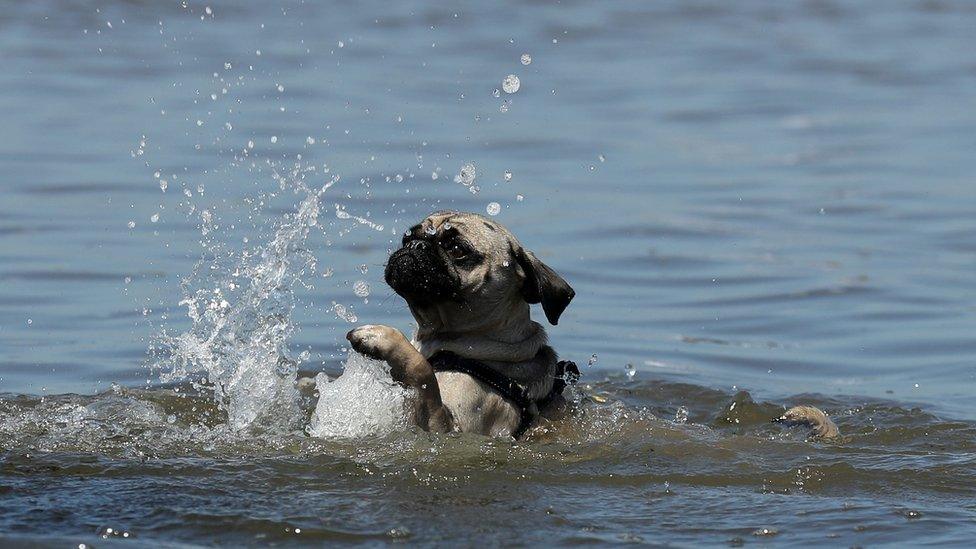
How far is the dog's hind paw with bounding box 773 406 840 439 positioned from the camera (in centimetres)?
840

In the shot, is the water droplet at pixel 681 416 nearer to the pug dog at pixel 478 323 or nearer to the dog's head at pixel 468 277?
the pug dog at pixel 478 323

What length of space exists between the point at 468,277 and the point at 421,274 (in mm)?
299

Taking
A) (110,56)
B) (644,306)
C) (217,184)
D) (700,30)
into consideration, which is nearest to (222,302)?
(644,306)

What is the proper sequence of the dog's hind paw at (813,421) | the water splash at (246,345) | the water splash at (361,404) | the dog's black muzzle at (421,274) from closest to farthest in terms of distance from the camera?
the water splash at (361,404), the dog's black muzzle at (421,274), the water splash at (246,345), the dog's hind paw at (813,421)

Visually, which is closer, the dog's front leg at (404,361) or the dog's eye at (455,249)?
the dog's front leg at (404,361)

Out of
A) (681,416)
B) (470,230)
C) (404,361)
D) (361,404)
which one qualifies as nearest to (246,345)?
(361,404)

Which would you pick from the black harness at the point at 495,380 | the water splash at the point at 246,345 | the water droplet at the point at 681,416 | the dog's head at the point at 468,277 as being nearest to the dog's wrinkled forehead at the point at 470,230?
the dog's head at the point at 468,277

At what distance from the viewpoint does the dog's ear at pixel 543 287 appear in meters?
7.91

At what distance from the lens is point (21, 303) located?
1114cm

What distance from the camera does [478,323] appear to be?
794cm

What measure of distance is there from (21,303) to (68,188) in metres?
3.21

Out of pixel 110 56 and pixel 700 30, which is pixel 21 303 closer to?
pixel 110 56

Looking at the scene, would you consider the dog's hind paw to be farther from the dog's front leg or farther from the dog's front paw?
the dog's front paw

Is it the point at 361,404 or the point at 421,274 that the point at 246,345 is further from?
the point at 421,274
